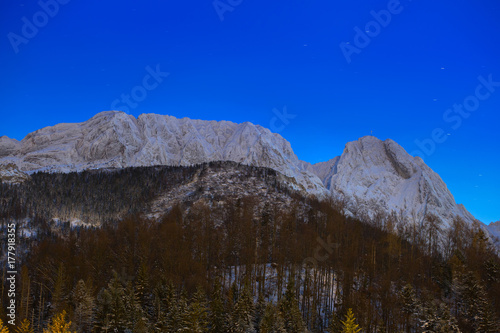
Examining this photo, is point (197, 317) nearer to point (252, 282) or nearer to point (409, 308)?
point (252, 282)

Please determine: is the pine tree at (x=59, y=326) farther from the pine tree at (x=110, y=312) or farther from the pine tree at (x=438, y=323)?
the pine tree at (x=438, y=323)

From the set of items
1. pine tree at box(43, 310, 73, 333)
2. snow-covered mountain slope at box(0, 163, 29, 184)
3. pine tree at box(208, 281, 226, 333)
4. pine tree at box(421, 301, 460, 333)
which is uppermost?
snow-covered mountain slope at box(0, 163, 29, 184)

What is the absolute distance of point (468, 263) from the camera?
63.7 meters

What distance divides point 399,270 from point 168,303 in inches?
1575

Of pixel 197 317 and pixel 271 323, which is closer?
pixel 197 317

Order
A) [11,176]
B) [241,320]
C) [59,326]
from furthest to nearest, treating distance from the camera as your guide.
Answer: [11,176] < [241,320] < [59,326]

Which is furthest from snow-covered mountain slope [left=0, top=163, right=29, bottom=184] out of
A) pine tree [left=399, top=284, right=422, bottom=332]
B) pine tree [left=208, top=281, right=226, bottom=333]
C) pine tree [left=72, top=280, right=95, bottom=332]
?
pine tree [left=399, top=284, right=422, bottom=332]

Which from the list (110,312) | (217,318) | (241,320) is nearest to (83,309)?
(110,312)

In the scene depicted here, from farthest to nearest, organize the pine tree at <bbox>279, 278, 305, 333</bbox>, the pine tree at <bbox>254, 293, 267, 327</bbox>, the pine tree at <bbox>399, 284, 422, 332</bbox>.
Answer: the pine tree at <bbox>399, 284, 422, 332</bbox> → the pine tree at <bbox>254, 293, 267, 327</bbox> → the pine tree at <bbox>279, 278, 305, 333</bbox>

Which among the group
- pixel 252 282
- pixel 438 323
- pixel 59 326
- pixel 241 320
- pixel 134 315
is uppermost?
pixel 59 326

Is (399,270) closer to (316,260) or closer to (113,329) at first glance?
(316,260)

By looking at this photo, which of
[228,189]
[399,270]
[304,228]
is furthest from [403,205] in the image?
[399,270]

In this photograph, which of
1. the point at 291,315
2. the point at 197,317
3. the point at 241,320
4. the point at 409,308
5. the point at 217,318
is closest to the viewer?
the point at 197,317

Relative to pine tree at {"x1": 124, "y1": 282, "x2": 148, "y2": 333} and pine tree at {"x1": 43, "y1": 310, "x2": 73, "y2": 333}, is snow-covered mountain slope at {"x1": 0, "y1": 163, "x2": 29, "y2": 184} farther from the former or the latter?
pine tree at {"x1": 43, "y1": 310, "x2": 73, "y2": 333}
